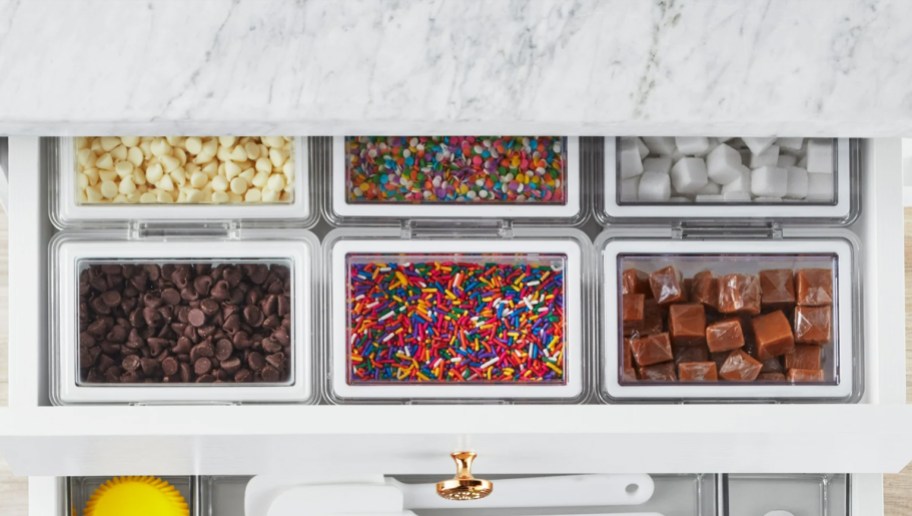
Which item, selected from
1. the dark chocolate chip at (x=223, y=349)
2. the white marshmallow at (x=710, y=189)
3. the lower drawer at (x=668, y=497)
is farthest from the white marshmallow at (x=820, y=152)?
the dark chocolate chip at (x=223, y=349)

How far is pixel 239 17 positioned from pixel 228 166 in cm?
21

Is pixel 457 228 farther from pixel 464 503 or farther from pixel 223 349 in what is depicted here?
pixel 464 503

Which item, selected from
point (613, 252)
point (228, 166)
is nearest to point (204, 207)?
point (228, 166)

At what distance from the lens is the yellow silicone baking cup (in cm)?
115

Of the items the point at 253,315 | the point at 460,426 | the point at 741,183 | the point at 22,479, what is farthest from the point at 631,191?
the point at 22,479

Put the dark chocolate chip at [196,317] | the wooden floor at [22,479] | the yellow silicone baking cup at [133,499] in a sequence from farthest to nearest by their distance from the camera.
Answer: the wooden floor at [22,479]
the yellow silicone baking cup at [133,499]
the dark chocolate chip at [196,317]

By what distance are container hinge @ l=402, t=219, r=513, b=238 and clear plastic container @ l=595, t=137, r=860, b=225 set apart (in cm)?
13

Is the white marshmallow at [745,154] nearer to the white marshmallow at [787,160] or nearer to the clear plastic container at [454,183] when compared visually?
the white marshmallow at [787,160]

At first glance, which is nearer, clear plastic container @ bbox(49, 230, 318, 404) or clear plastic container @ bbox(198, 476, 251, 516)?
clear plastic container @ bbox(49, 230, 318, 404)

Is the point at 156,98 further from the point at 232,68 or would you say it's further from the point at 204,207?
the point at 204,207

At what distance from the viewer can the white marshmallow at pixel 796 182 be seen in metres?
1.02

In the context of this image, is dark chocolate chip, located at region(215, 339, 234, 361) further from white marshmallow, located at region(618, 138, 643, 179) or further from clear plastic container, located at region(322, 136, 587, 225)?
white marshmallow, located at region(618, 138, 643, 179)

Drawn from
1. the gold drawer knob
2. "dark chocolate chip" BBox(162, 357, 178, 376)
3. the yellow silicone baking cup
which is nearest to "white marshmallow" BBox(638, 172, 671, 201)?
the gold drawer knob

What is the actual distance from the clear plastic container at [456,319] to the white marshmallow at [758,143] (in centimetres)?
24
